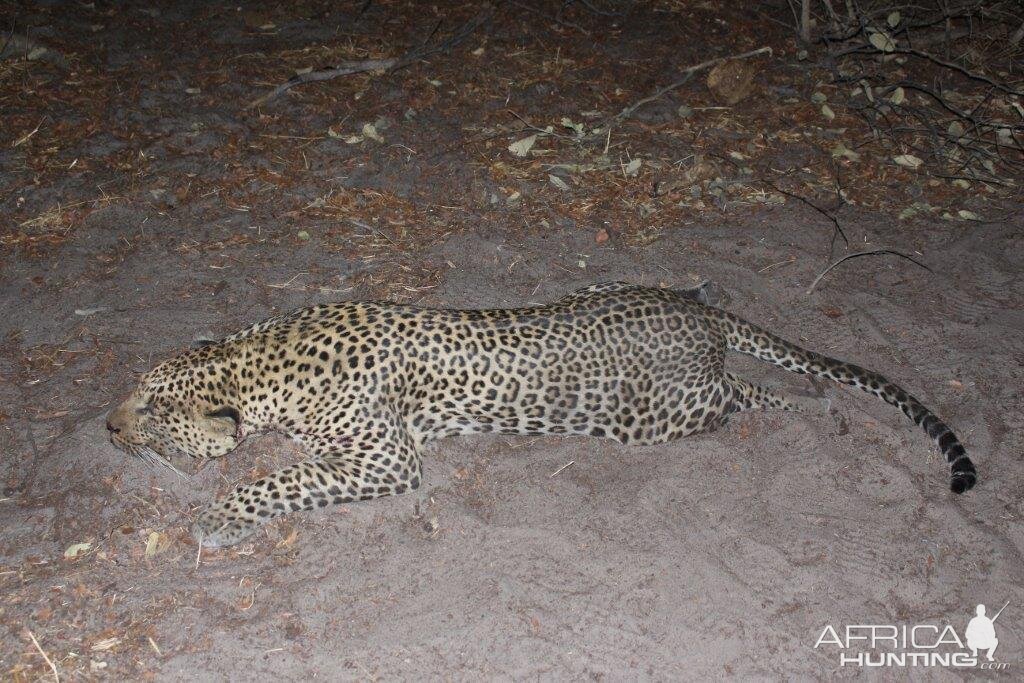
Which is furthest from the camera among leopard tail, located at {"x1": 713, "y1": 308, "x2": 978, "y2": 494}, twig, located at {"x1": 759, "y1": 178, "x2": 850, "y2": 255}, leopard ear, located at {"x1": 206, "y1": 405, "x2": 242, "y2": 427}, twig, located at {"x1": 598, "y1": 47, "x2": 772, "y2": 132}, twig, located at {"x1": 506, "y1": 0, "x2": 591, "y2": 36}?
twig, located at {"x1": 506, "y1": 0, "x2": 591, "y2": 36}

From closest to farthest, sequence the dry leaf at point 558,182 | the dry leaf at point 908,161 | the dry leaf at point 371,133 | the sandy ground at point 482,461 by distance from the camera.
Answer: the sandy ground at point 482,461 < the dry leaf at point 558,182 < the dry leaf at point 371,133 < the dry leaf at point 908,161

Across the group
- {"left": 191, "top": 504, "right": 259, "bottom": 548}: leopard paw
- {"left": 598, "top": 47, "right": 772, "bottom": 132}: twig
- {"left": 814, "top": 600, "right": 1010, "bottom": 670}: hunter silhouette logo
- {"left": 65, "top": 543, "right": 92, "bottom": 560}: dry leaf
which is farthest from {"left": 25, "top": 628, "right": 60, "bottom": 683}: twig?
{"left": 598, "top": 47, "right": 772, "bottom": 132}: twig

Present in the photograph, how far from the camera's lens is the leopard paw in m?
5.04

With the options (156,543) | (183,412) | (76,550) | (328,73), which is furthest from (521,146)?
(76,550)

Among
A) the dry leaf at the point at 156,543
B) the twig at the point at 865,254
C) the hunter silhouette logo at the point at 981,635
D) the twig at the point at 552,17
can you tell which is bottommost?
the hunter silhouette logo at the point at 981,635

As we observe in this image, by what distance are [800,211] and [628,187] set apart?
1.62 meters

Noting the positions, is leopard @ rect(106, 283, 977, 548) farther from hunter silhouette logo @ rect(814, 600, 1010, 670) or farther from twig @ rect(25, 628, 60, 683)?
hunter silhouette logo @ rect(814, 600, 1010, 670)

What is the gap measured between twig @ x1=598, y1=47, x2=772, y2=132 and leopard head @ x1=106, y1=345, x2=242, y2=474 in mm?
5365

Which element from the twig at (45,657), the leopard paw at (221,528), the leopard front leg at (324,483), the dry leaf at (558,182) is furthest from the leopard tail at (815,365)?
the twig at (45,657)

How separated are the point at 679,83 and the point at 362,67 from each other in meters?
3.54

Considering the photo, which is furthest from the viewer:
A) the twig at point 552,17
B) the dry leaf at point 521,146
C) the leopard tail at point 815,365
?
the twig at point 552,17

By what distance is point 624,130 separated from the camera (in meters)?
9.19

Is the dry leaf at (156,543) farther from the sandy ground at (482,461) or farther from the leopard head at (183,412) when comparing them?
the leopard head at (183,412)

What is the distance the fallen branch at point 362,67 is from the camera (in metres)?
9.42
